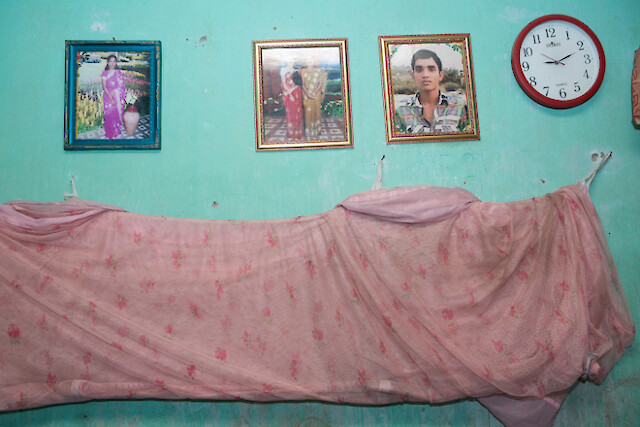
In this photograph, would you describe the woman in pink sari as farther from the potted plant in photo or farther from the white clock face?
the white clock face

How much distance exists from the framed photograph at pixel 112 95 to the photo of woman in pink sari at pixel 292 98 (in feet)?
1.84

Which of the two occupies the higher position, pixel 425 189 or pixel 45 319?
pixel 425 189

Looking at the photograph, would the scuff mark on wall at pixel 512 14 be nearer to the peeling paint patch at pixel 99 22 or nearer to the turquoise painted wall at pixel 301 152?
the turquoise painted wall at pixel 301 152

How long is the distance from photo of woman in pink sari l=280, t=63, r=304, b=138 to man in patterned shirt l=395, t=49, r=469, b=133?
44cm

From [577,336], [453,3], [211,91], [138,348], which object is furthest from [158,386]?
[453,3]

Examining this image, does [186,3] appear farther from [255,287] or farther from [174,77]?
[255,287]

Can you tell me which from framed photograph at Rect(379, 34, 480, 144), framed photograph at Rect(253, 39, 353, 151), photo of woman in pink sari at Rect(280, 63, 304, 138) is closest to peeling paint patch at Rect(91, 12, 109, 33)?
framed photograph at Rect(253, 39, 353, 151)

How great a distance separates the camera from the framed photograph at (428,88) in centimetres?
213

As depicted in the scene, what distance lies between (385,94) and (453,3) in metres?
0.57

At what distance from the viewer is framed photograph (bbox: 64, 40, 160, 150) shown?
6.78ft

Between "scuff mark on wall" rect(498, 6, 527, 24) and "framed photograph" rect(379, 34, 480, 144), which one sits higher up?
"scuff mark on wall" rect(498, 6, 527, 24)

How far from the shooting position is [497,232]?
189 cm

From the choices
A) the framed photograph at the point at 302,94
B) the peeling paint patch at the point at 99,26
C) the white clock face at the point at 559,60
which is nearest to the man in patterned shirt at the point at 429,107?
the framed photograph at the point at 302,94

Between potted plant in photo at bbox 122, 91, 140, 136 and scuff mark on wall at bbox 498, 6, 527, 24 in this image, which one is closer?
potted plant in photo at bbox 122, 91, 140, 136
